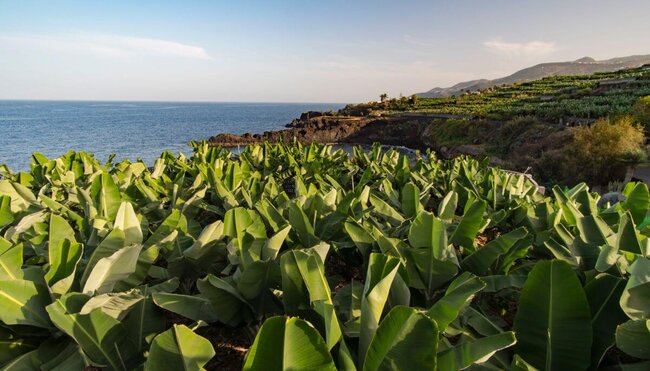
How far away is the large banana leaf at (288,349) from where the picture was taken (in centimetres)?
104

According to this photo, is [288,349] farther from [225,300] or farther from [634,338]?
[634,338]

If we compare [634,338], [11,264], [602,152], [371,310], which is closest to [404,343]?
[371,310]

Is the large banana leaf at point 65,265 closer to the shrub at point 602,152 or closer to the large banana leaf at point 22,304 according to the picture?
the large banana leaf at point 22,304

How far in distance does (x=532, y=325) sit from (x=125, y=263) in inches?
75.1

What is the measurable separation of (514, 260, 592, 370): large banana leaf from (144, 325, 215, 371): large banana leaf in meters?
1.26

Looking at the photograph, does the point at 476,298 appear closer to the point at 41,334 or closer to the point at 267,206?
the point at 267,206

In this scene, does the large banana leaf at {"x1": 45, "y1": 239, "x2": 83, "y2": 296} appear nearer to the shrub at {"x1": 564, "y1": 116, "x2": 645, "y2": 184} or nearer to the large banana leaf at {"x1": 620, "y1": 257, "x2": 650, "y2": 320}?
the large banana leaf at {"x1": 620, "y1": 257, "x2": 650, "y2": 320}

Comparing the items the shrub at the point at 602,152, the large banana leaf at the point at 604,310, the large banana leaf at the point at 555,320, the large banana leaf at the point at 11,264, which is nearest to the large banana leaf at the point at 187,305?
the large banana leaf at the point at 11,264

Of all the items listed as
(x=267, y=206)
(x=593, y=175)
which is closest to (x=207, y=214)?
(x=267, y=206)

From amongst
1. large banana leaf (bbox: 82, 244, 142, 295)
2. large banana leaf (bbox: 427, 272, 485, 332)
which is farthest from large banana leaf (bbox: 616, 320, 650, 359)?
large banana leaf (bbox: 82, 244, 142, 295)

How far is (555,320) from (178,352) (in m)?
1.43

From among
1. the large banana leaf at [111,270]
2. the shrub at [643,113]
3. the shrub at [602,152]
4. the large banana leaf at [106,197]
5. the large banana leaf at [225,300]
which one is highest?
the shrub at [643,113]

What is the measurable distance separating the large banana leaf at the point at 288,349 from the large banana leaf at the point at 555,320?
0.92 metres

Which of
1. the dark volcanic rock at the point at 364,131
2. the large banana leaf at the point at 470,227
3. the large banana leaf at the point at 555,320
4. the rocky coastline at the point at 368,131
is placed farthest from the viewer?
the dark volcanic rock at the point at 364,131
